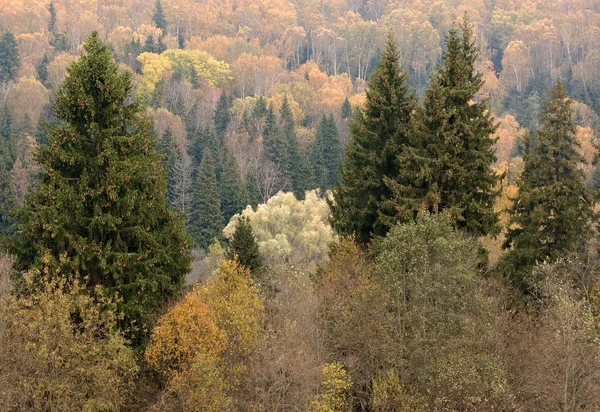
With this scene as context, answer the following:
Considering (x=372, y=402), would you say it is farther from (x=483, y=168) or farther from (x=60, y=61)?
(x=60, y=61)

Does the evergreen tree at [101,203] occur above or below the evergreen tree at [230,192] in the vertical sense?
above

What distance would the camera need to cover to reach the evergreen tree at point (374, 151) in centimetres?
2861

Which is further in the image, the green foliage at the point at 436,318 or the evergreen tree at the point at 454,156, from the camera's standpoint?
the evergreen tree at the point at 454,156

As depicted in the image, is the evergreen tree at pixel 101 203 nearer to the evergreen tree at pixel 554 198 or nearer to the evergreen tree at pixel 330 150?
the evergreen tree at pixel 554 198

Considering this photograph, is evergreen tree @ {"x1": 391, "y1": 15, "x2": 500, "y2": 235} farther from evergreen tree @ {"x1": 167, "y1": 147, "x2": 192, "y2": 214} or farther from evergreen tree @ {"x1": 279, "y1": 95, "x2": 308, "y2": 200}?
evergreen tree @ {"x1": 279, "y1": 95, "x2": 308, "y2": 200}

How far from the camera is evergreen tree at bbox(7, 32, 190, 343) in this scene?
67.2ft

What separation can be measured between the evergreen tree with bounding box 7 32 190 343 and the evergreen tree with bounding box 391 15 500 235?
9.53 meters

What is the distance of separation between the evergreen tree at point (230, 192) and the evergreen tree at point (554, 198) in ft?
146

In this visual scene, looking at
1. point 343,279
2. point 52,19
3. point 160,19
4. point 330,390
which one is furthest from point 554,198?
point 160,19

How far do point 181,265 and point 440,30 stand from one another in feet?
486

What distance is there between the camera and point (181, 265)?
22766mm

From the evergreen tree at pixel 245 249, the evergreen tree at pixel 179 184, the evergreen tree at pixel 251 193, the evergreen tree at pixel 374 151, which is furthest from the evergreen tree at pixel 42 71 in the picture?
the evergreen tree at pixel 374 151

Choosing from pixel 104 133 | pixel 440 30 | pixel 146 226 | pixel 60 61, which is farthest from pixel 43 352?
pixel 440 30

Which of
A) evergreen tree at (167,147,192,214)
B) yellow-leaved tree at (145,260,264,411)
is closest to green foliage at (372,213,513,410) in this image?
yellow-leaved tree at (145,260,264,411)
